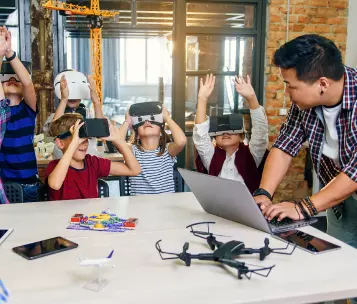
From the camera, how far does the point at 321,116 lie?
1914 mm

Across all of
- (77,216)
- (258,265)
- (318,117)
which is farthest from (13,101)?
(258,265)

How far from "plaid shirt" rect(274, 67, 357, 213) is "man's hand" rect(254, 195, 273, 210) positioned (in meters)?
0.28

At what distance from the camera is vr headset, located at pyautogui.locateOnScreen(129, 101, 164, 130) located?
8.48ft

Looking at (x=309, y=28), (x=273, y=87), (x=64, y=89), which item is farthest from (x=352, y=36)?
(x=64, y=89)

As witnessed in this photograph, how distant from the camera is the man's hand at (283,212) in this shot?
5.55 ft

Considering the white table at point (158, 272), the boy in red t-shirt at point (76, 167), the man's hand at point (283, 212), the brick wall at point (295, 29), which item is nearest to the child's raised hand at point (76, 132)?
the boy in red t-shirt at point (76, 167)

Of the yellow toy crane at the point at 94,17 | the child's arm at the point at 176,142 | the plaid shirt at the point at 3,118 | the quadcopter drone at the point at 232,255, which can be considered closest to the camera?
the quadcopter drone at the point at 232,255

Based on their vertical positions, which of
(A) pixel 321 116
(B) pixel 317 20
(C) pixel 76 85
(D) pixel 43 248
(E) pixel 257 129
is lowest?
(D) pixel 43 248

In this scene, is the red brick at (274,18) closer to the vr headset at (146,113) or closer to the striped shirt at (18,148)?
the vr headset at (146,113)

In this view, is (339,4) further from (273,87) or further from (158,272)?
(158,272)

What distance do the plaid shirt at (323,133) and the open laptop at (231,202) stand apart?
12.5 inches

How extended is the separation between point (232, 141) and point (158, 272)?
1449 millimetres

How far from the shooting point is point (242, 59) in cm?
439

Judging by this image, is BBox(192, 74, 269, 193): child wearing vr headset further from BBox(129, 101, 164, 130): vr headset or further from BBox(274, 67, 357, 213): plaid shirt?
BBox(274, 67, 357, 213): plaid shirt
